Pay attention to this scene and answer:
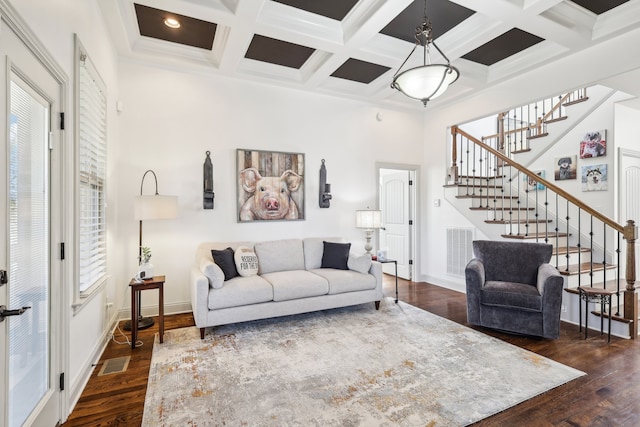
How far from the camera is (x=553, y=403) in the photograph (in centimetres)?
224

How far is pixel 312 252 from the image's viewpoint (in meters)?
4.55

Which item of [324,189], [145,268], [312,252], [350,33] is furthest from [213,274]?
[350,33]

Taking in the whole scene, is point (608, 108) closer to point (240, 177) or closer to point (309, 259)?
point (309, 259)

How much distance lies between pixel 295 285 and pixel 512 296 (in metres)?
2.31

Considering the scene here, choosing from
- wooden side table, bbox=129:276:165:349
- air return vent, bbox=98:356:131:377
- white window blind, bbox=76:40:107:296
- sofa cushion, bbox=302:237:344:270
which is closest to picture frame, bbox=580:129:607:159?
sofa cushion, bbox=302:237:344:270

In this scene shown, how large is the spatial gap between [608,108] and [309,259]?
16.0 ft

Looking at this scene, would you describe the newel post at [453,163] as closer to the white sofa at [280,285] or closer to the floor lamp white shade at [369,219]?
the floor lamp white shade at [369,219]

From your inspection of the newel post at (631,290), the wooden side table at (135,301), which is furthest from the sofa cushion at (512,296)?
the wooden side table at (135,301)

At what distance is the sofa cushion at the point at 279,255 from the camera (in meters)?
4.24

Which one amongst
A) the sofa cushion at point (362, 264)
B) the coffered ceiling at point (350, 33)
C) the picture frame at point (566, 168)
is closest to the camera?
the coffered ceiling at point (350, 33)

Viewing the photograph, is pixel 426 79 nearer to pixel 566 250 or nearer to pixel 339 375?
pixel 339 375

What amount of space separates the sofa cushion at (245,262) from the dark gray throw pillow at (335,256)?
992 mm

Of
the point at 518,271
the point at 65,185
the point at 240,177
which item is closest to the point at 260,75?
the point at 240,177

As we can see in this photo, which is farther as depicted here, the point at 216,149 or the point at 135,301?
the point at 216,149
